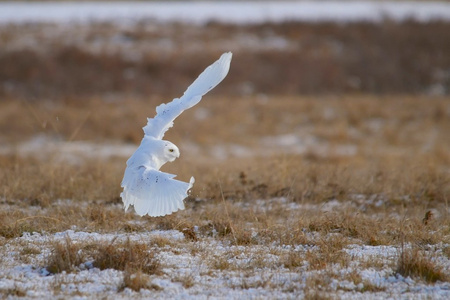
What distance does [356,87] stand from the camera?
2141 centimetres

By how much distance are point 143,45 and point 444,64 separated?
11.8 m

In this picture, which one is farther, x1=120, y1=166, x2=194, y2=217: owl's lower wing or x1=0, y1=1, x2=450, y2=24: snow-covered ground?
x1=0, y1=1, x2=450, y2=24: snow-covered ground

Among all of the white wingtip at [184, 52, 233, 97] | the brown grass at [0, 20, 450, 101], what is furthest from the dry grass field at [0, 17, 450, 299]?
the brown grass at [0, 20, 450, 101]

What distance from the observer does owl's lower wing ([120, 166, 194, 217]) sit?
5.21 m

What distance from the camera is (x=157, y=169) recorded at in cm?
591

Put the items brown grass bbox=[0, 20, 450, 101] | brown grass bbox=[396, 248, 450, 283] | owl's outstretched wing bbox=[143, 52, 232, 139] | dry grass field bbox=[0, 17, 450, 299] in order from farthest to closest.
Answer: brown grass bbox=[0, 20, 450, 101] → owl's outstretched wing bbox=[143, 52, 232, 139] → brown grass bbox=[396, 248, 450, 283] → dry grass field bbox=[0, 17, 450, 299]

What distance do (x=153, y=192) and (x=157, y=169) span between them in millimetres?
572

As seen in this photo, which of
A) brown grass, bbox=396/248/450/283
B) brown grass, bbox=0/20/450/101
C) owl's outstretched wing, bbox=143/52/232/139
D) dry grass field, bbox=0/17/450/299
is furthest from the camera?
brown grass, bbox=0/20/450/101

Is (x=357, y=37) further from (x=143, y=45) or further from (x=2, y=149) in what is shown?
(x=2, y=149)

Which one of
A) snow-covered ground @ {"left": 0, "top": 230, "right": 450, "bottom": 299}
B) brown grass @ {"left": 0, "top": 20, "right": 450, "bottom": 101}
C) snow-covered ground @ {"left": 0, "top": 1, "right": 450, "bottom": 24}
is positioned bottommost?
snow-covered ground @ {"left": 0, "top": 230, "right": 450, "bottom": 299}

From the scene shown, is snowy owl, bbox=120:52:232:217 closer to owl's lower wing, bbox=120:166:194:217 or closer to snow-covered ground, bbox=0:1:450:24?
owl's lower wing, bbox=120:166:194:217

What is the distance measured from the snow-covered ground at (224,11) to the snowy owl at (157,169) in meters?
21.1

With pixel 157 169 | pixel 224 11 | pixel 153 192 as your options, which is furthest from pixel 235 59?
pixel 153 192

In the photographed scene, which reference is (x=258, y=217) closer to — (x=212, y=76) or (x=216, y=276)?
(x=212, y=76)
